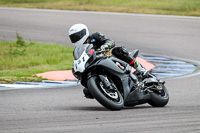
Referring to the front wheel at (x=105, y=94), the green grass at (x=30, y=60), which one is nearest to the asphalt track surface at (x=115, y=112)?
the front wheel at (x=105, y=94)

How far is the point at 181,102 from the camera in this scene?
8.09 meters

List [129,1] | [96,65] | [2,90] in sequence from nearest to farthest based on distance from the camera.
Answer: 1. [96,65]
2. [2,90]
3. [129,1]

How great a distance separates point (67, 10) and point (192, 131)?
1945 cm

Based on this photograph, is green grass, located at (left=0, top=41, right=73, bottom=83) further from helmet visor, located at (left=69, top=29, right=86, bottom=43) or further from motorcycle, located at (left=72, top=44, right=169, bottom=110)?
motorcycle, located at (left=72, top=44, right=169, bottom=110)

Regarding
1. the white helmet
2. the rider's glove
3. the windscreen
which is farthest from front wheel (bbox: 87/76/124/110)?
the white helmet

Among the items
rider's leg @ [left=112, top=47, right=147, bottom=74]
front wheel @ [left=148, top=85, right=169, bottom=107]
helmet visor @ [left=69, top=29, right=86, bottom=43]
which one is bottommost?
front wheel @ [left=148, top=85, right=169, bottom=107]

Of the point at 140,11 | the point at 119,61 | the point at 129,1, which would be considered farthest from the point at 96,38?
the point at 129,1

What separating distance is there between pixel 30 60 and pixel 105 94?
7.52 metres

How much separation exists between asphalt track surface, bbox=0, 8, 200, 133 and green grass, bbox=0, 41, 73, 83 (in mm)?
1287

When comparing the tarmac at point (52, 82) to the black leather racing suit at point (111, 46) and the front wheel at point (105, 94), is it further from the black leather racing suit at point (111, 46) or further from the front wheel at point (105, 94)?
the front wheel at point (105, 94)

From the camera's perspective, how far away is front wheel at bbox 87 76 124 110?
6.54 meters

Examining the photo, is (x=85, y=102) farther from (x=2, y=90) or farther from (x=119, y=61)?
(x=2, y=90)

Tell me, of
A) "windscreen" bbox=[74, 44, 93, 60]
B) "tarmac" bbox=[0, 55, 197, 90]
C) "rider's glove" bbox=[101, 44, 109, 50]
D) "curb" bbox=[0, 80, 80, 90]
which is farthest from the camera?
"tarmac" bbox=[0, 55, 197, 90]

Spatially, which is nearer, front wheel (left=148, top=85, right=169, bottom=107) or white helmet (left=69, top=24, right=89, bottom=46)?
white helmet (left=69, top=24, right=89, bottom=46)
